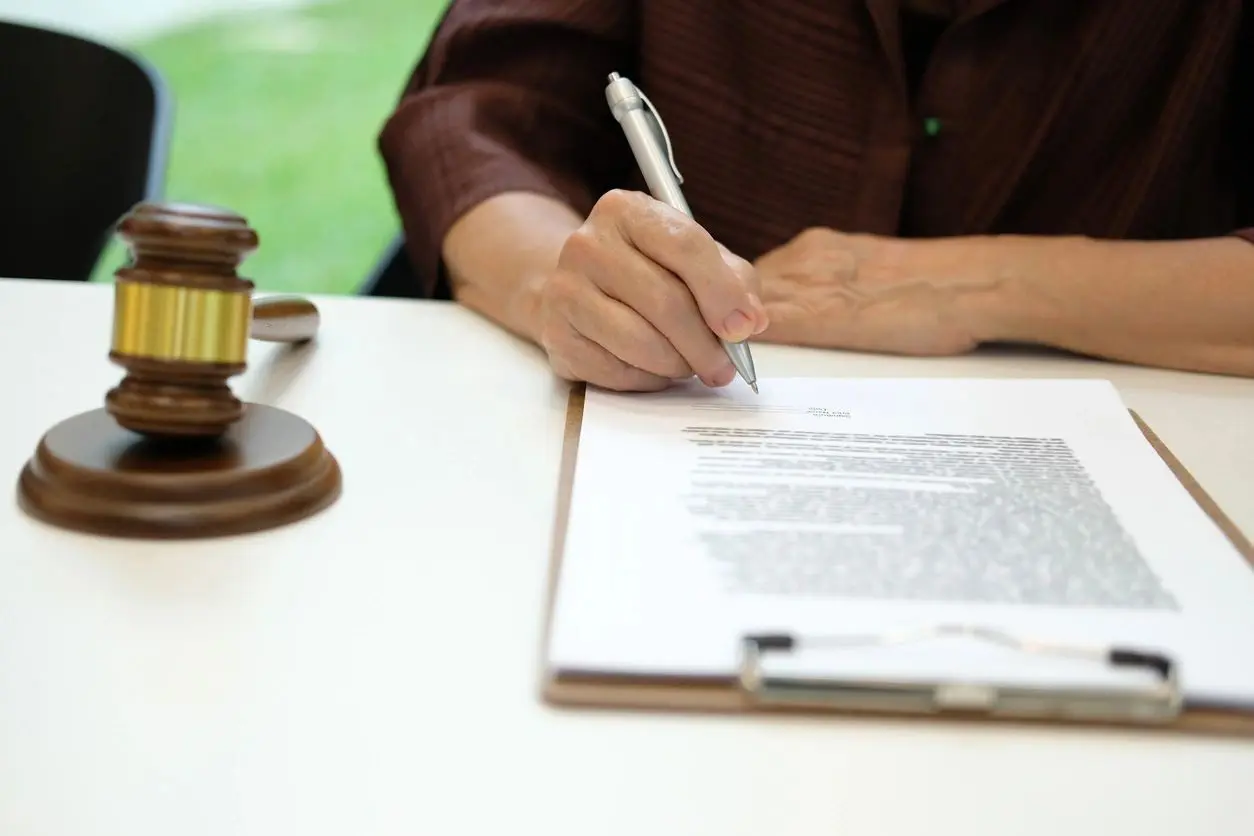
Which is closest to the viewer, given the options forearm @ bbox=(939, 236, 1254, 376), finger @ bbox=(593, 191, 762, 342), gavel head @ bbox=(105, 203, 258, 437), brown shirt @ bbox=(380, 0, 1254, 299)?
gavel head @ bbox=(105, 203, 258, 437)

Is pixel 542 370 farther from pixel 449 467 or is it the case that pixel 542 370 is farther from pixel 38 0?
pixel 38 0

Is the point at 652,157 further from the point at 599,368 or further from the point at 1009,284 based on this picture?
the point at 1009,284

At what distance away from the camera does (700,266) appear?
2.27 feet

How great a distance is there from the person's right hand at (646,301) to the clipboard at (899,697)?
295 millimetres

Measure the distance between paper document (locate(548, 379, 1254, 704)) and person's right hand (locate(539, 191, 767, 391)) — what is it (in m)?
0.02

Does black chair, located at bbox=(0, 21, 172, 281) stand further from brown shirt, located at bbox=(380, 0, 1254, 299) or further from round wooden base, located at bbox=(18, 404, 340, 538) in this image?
round wooden base, located at bbox=(18, 404, 340, 538)

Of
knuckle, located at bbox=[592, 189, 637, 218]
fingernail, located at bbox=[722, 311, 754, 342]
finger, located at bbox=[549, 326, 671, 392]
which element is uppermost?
knuckle, located at bbox=[592, 189, 637, 218]

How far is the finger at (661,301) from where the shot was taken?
70 cm

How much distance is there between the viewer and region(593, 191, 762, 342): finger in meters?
A: 0.69

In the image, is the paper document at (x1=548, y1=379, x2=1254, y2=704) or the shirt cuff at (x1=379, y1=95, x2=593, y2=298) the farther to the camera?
the shirt cuff at (x1=379, y1=95, x2=593, y2=298)

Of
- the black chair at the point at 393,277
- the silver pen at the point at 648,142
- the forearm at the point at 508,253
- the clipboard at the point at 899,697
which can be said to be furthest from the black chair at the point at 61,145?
the clipboard at the point at 899,697

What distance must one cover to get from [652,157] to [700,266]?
0.43 ft

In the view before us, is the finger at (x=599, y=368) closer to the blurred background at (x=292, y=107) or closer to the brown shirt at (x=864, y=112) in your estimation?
the brown shirt at (x=864, y=112)

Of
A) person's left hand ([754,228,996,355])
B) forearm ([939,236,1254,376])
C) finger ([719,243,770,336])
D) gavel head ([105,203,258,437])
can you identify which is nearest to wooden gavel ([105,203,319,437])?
gavel head ([105,203,258,437])
